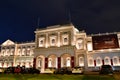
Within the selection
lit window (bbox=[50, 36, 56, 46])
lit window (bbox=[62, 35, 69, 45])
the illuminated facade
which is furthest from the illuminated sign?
the illuminated facade

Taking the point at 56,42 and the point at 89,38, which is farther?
the point at 89,38

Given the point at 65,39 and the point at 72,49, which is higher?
the point at 65,39

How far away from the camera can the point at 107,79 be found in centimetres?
2006

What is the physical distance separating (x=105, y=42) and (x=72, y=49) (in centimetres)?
1140

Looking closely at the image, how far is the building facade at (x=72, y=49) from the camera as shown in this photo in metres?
48.6

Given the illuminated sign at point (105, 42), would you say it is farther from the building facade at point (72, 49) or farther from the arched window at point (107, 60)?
the arched window at point (107, 60)

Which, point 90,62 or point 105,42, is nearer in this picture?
point 105,42

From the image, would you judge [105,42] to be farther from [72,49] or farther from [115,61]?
[72,49]

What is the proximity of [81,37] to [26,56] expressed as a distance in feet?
86.5

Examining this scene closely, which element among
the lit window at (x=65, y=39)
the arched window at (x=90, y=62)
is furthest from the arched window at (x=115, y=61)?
the lit window at (x=65, y=39)

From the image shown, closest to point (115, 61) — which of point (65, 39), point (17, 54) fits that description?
point (65, 39)

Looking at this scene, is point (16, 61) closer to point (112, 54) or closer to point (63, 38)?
point (63, 38)

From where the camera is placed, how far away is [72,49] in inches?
1855

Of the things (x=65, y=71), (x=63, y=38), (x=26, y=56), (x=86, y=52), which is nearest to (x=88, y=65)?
(x=86, y=52)
